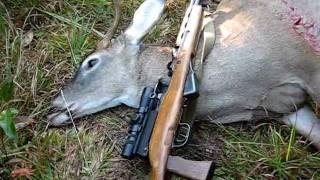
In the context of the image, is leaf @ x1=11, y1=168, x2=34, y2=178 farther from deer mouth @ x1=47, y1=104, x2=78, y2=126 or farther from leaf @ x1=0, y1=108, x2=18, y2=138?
deer mouth @ x1=47, y1=104, x2=78, y2=126

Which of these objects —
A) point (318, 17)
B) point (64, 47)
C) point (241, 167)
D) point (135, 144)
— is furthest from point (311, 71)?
point (64, 47)

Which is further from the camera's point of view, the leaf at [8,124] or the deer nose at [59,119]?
the deer nose at [59,119]

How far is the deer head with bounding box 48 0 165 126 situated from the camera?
5441 millimetres

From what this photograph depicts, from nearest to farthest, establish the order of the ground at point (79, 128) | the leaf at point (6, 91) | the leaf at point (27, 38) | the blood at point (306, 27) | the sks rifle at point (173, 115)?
the sks rifle at point (173, 115) → the ground at point (79, 128) → the blood at point (306, 27) → the leaf at point (6, 91) → the leaf at point (27, 38)

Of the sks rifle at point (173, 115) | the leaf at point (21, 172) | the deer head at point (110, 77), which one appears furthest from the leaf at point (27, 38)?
the leaf at point (21, 172)

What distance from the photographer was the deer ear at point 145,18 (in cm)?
544

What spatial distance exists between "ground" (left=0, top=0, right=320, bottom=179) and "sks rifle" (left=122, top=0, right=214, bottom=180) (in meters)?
0.30

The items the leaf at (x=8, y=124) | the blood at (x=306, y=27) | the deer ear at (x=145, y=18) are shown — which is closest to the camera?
the leaf at (x=8, y=124)

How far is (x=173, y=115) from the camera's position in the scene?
4.55m

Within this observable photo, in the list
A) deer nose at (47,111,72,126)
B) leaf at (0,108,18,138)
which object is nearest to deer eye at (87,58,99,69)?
deer nose at (47,111,72,126)

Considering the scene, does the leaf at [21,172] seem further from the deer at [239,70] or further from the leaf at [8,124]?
the deer at [239,70]

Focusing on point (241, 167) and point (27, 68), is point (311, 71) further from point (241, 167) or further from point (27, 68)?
point (27, 68)

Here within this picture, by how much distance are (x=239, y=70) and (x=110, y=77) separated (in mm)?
903

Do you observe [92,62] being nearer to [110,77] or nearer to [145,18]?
[110,77]
